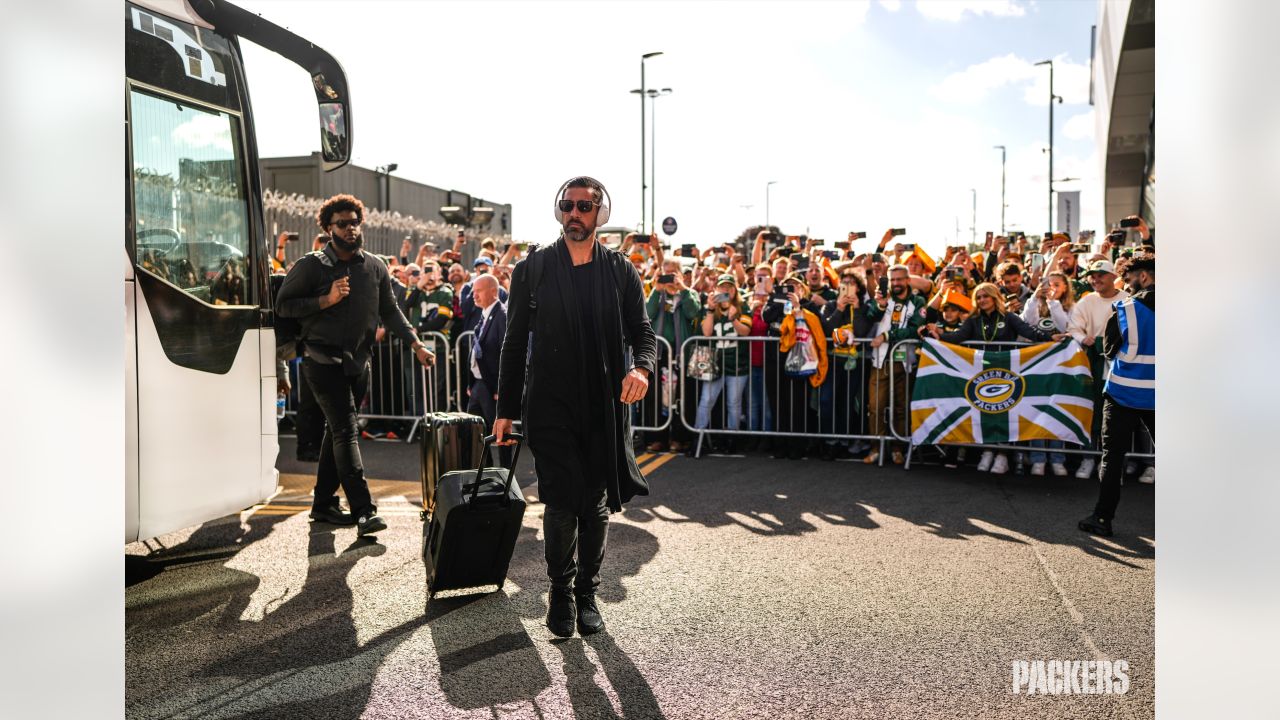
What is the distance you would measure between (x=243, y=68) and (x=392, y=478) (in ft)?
13.6

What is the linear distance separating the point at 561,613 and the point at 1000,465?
5.79 m

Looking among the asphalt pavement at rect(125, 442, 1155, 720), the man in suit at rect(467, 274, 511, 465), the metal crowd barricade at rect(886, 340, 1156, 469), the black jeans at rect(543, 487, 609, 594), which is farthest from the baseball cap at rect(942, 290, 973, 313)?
the black jeans at rect(543, 487, 609, 594)

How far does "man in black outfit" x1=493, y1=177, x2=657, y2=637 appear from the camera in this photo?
4.34 meters

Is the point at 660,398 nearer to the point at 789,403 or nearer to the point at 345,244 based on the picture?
the point at 789,403

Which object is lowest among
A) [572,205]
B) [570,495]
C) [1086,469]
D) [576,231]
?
[1086,469]

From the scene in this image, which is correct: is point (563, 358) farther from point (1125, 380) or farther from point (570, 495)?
point (1125, 380)

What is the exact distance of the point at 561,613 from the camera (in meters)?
4.38

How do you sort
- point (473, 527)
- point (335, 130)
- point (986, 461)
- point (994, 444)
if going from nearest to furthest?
point (473, 527)
point (335, 130)
point (994, 444)
point (986, 461)

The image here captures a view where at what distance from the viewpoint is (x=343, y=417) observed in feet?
20.2

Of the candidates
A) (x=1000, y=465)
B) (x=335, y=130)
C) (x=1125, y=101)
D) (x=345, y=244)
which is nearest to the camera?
(x=335, y=130)

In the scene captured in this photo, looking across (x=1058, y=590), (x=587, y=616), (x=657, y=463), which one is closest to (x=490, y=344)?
(x=657, y=463)

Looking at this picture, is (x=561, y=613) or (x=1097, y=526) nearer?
(x=561, y=613)

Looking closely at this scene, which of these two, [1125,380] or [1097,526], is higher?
[1125,380]

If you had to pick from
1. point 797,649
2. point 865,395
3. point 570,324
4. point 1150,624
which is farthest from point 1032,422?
point 570,324
